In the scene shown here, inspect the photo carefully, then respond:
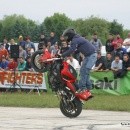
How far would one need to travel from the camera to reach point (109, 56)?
22938mm

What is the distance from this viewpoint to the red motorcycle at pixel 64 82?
13.5 m

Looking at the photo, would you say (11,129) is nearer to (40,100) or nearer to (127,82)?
(40,100)

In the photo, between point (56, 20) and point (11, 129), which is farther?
point (56, 20)

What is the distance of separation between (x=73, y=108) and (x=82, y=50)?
1.53 m

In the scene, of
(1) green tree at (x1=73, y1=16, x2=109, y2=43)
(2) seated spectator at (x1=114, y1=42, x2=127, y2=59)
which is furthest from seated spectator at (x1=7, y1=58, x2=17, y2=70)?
(1) green tree at (x1=73, y1=16, x2=109, y2=43)

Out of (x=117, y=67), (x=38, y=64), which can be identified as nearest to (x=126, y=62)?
(x=117, y=67)

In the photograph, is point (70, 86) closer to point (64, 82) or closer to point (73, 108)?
point (64, 82)

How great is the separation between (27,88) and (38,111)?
7.84 metres

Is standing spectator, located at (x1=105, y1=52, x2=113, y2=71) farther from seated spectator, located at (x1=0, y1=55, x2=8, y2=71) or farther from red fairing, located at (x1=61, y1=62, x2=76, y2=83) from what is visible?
red fairing, located at (x1=61, y1=62, x2=76, y2=83)

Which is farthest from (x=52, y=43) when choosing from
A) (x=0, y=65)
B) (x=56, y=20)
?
(x=56, y=20)

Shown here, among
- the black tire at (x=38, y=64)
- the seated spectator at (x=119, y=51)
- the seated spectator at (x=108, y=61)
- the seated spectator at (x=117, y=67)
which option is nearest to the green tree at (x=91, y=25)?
the seated spectator at (x=119, y=51)

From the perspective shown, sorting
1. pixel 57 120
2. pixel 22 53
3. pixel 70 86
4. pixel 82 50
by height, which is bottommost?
pixel 57 120

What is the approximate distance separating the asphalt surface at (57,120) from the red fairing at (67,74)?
99cm

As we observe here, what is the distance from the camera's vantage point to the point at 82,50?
14.1m
